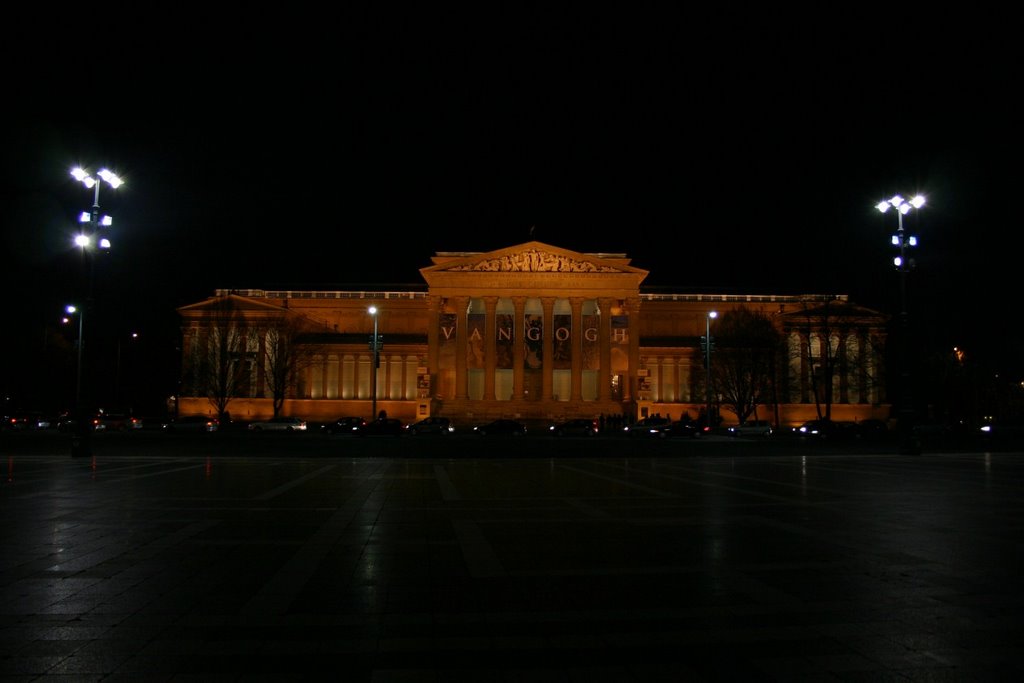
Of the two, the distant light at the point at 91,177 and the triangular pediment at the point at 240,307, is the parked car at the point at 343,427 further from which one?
the distant light at the point at 91,177

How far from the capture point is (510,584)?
364 inches

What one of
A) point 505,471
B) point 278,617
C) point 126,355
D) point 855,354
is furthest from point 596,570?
point 126,355

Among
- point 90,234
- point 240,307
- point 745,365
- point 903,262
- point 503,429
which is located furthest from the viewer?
point 240,307

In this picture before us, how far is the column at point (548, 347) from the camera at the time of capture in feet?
289

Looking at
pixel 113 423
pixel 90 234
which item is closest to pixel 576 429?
pixel 90 234

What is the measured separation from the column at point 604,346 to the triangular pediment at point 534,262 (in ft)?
13.4

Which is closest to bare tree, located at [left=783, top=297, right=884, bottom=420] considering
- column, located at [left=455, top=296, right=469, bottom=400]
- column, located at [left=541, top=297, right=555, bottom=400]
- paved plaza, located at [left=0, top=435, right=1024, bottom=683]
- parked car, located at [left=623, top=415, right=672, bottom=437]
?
parked car, located at [left=623, top=415, right=672, bottom=437]

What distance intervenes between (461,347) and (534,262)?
12.4m

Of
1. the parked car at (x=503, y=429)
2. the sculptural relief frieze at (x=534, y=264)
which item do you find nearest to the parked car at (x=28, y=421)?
the parked car at (x=503, y=429)

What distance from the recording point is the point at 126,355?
98.8 m

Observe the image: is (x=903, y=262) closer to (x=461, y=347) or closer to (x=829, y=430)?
(x=829, y=430)

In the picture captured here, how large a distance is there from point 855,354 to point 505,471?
65.3 metres

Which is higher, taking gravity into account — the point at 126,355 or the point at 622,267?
the point at 622,267

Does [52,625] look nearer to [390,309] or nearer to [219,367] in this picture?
[219,367]
